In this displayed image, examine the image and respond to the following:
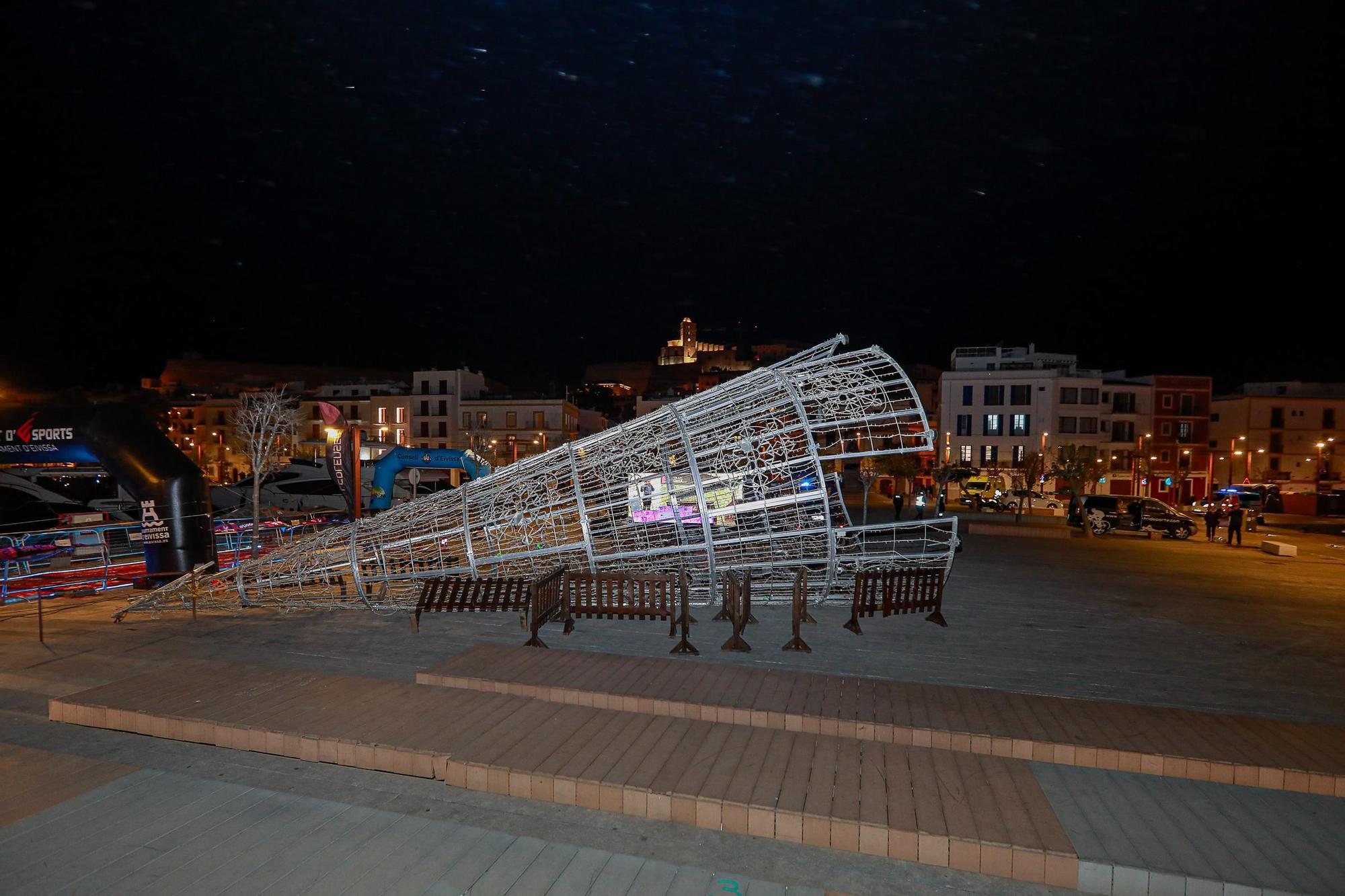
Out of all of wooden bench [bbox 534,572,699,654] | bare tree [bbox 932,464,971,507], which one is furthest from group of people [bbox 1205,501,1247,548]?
wooden bench [bbox 534,572,699,654]

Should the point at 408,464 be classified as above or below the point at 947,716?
above

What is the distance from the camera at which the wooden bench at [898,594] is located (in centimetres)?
1009

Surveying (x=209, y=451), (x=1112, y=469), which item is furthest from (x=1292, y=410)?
(x=209, y=451)

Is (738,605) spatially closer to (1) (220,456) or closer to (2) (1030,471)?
(2) (1030,471)

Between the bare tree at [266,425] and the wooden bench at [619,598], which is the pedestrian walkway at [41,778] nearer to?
the wooden bench at [619,598]

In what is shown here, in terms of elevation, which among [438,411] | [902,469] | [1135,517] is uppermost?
[438,411]

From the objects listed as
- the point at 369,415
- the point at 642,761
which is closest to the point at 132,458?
the point at 642,761

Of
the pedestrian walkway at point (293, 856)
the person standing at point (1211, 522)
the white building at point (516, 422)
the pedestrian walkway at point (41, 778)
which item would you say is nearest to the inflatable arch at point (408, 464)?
the pedestrian walkway at point (41, 778)

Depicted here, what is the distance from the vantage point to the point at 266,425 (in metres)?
21.6

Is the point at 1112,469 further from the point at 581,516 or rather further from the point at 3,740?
the point at 3,740

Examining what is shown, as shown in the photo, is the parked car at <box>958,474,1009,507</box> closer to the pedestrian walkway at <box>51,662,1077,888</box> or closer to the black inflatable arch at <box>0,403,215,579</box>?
the black inflatable arch at <box>0,403,215,579</box>

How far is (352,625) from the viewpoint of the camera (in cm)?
1031

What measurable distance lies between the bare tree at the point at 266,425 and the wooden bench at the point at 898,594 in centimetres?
1346

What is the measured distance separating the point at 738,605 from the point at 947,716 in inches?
138
